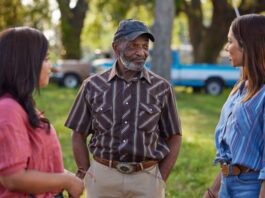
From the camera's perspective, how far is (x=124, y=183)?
13.5 ft

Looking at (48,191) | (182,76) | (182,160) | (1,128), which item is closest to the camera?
(1,128)

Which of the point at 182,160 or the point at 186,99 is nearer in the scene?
the point at 182,160

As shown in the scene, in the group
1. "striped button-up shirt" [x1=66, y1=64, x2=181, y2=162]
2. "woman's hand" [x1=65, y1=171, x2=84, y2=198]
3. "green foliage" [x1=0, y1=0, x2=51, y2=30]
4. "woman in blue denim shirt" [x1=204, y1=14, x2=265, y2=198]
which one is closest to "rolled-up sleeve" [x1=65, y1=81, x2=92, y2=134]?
"striped button-up shirt" [x1=66, y1=64, x2=181, y2=162]

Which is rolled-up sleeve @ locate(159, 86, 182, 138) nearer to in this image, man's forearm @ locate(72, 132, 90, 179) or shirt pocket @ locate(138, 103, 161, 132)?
shirt pocket @ locate(138, 103, 161, 132)

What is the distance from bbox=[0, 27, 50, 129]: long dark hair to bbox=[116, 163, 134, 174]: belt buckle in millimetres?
1196

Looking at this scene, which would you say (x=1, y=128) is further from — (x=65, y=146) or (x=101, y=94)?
(x=65, y=146)

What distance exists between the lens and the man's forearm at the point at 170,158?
14.0ft

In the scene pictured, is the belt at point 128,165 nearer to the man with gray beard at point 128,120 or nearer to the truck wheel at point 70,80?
the man with gray beard at point 128,120

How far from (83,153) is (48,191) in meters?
1.46

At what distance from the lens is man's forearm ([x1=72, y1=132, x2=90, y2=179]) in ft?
14.4

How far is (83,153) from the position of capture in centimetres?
441

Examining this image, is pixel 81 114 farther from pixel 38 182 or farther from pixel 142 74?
pixel 38 182

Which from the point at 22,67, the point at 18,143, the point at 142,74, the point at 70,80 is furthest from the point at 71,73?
the point at 18,143

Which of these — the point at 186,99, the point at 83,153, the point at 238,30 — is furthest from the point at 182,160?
the point at 186,99
